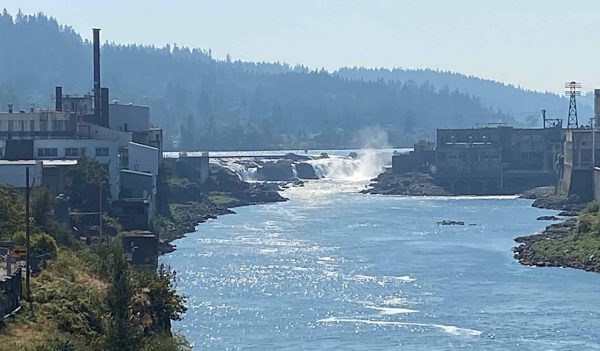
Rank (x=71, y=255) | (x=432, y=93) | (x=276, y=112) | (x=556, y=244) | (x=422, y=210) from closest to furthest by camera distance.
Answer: (x=71, y=255) → (x=556, y=244) → (x=422, y=210) → (x=276, y=112) → (x=432, y=93)

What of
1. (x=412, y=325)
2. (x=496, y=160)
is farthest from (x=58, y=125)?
(x=496, y=160)

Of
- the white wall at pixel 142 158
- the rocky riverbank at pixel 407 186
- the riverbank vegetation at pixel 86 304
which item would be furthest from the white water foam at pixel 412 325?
the rocky riverbank at pixel 407 186

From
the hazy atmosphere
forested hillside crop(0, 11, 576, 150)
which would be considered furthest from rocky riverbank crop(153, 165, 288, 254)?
forested hillside crop(0, 11, 576, 150)

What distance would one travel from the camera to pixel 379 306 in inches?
832

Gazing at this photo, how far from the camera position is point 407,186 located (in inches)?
2148

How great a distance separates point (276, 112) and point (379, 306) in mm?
99795

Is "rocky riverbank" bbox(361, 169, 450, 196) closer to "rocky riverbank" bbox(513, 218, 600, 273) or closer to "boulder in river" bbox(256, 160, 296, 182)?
"boulder in river" bbox(256, 160, 296, 182)

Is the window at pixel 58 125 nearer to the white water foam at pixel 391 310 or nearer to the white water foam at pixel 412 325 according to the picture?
the white water foam at pixel 391 310

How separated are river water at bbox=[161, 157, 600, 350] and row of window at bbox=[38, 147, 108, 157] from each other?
8.39ft

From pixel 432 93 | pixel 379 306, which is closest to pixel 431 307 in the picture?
pixel 379 306

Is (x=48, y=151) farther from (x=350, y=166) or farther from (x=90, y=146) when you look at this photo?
(x=350, y=166)

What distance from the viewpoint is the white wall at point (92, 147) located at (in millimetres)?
29078

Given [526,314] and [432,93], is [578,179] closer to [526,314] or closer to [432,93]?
[526,314]

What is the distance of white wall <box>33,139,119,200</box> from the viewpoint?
29.1 m
